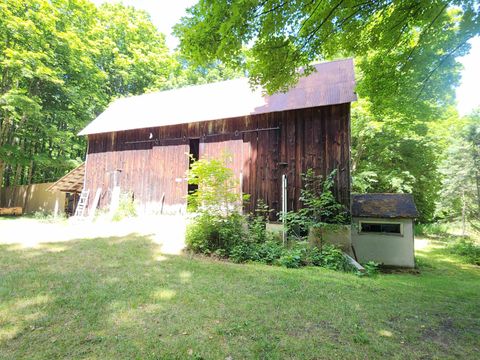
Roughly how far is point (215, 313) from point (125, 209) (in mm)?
10097

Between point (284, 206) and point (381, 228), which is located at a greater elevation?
point (284, 206)

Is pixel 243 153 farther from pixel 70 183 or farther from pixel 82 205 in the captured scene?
pixel 70 183

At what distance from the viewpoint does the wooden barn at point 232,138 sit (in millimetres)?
9438

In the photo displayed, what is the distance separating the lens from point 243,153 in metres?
10.7

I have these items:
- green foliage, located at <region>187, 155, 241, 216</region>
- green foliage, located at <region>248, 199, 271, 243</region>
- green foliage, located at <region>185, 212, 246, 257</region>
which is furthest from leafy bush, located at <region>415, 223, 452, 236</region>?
green foliage, located at <region>187, 155, 241, 216</region>

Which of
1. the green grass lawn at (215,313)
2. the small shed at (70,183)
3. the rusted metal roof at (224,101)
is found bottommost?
the green grass lawn at (215,313)

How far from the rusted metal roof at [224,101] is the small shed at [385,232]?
13.6 ft

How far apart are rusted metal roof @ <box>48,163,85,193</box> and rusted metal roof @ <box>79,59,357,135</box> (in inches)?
125

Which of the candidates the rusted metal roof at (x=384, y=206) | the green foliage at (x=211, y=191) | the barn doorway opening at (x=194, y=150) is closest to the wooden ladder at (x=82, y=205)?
the barn doorway opening at (x=194, y=150)

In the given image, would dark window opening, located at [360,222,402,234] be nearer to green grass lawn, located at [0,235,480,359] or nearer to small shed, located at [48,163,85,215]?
green grass lawn, located at [0,235,480,359]

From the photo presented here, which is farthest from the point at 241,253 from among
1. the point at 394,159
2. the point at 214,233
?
the point at 394,159

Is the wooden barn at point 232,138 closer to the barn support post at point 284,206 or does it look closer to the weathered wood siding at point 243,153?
the weathered wood siding at point 243,153

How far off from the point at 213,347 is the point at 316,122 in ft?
26.9

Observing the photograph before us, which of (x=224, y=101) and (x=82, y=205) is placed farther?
(x=82, y=205)
